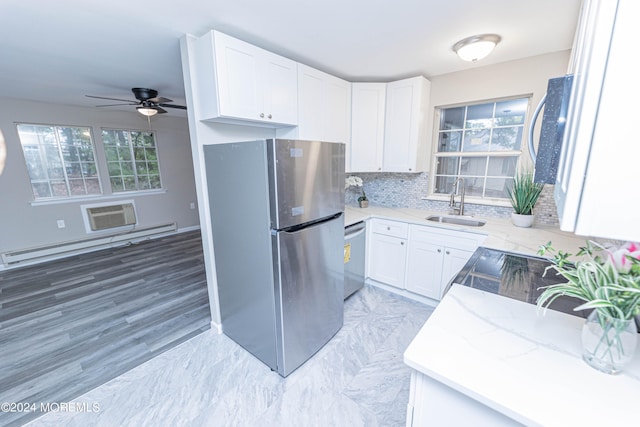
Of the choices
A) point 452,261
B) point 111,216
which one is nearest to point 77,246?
point 111,216

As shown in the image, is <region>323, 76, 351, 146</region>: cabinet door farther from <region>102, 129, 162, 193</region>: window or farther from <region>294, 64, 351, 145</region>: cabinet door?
<region>102, 129, 162, 193</region>: window

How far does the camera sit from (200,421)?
1.50 m

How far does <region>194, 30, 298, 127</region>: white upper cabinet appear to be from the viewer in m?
1.71

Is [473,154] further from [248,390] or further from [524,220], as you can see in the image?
[248,390]

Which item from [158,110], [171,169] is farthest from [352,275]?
[171,169]

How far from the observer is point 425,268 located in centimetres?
249

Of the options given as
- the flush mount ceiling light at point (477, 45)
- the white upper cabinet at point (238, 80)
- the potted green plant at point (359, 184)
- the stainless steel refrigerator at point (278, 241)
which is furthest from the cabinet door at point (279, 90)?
the flush mount ceiling light at point (477, 45)

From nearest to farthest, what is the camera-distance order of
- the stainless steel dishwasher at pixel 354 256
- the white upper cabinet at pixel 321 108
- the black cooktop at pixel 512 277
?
the black cooktop at pixel 512 277 < the white upper cabinet at pixel 321 108 < the stainless steel dishwasher at pixel 354 256

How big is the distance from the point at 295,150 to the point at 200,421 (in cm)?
169

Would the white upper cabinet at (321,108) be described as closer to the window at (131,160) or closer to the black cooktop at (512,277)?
the black cooktop at (512,277)

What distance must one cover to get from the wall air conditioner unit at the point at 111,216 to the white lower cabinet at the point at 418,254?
4240 millimetres

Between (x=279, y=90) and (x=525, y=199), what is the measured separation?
2.30 meters

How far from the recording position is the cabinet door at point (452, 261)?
225 centimetres

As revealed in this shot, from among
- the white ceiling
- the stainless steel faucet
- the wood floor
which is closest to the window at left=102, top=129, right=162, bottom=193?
the wood floor
